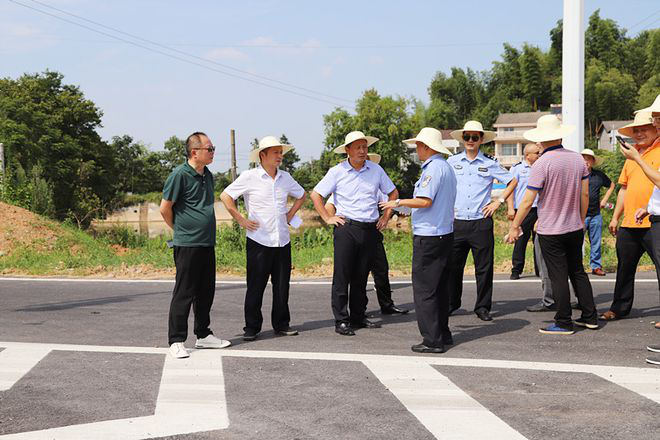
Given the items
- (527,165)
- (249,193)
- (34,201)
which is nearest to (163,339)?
(249,193)

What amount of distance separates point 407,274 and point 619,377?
21.7 feet

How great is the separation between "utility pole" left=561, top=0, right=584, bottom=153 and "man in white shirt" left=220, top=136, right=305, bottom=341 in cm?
613

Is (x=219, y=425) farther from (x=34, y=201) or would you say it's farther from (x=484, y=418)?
(x=34, y=201)

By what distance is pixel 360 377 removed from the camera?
549cm

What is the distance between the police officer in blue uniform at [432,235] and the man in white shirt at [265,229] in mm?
1267

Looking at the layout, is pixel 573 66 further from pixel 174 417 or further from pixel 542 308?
pixel 174 417

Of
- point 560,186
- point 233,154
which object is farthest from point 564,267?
point 233,154

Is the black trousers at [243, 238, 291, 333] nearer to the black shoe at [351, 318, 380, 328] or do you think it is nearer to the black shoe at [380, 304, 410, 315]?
the black shoe at [351, 318, 380, 328]

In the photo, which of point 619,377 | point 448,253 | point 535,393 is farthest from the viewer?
point 448,253

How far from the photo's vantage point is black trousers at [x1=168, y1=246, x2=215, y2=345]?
6.41 metres

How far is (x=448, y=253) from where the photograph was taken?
669 centimetres

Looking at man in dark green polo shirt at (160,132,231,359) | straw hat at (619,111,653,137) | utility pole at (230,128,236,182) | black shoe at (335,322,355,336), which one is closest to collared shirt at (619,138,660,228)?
straw hat at (619,111,653,137)

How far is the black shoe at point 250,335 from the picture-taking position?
7059 mm

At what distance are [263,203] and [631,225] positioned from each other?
3.87m
